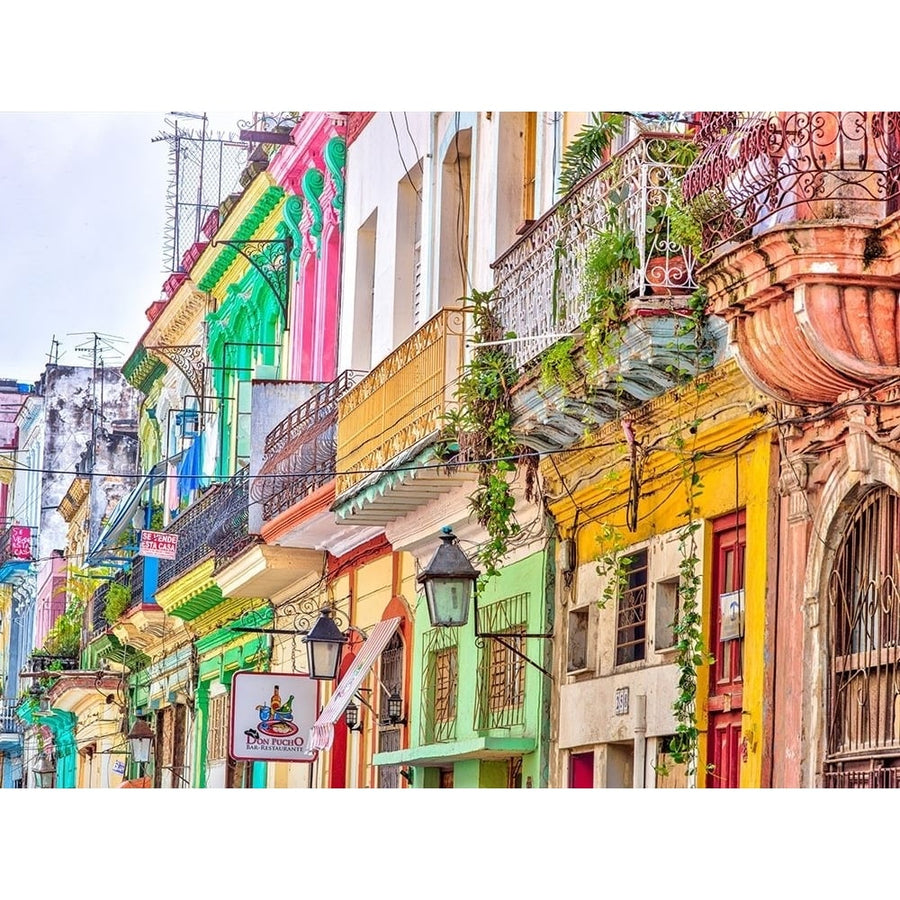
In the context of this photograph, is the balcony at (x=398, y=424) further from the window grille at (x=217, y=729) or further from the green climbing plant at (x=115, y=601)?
the green climbing plant at (x=115, y=601)

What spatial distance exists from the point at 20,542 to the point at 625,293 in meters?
14.7

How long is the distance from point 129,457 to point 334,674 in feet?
26.4

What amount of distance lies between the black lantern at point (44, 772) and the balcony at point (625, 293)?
621 inches

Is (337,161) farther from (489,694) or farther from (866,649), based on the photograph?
(866,649)

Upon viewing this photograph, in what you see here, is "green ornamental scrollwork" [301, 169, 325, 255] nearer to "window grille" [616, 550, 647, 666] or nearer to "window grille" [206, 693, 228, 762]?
"window grille" [206, 693, 228, 762]

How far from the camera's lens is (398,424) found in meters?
12.6

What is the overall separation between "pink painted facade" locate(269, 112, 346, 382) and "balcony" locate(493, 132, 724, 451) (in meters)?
4.19

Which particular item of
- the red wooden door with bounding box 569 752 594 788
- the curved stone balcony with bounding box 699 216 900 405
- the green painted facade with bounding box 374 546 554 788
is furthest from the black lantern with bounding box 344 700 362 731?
the curved stone balcony with bounding box 699 216 900 405

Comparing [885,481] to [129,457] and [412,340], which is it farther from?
[129,457]

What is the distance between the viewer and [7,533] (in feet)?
74.4

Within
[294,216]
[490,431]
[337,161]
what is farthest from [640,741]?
[294,216]

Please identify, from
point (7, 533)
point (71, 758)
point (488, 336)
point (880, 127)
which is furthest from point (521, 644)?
point (71, 758)
